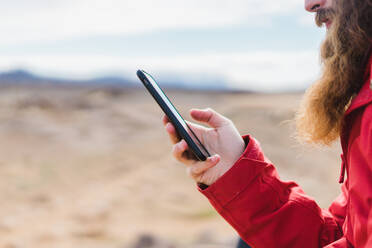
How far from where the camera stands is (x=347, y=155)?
1210 millimetres

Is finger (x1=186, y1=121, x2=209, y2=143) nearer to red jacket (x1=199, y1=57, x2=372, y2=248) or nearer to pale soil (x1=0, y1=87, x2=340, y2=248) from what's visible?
red jacket (x1=199, y1=57, x2=372, y2=248)

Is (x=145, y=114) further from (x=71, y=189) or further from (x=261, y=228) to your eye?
(x=261, y=228)

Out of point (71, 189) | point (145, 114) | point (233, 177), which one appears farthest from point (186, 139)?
point (145, 114)

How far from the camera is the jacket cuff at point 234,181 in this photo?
1.44 m

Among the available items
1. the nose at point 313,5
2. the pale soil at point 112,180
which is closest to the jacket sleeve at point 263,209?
the nose at point 313,5

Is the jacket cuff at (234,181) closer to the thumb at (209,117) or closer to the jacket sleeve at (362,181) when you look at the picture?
the thumb at (209,117)

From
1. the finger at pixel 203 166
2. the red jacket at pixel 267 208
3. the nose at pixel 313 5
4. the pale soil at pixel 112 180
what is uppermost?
the nose at pixel 313 5

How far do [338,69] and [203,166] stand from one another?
0.51m

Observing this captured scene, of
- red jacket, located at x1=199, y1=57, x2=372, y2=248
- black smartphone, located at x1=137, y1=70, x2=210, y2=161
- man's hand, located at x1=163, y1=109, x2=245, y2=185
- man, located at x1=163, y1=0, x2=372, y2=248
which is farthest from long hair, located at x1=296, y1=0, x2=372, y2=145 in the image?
black smartphone, located at x1=137, y1=70, x2=210, y2=161

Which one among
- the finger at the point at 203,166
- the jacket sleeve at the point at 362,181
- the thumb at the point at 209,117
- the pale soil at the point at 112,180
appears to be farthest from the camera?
the pale soil at the point at 112,180

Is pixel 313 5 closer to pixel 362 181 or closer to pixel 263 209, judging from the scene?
pixel 362 181

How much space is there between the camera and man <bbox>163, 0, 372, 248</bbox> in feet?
3.70

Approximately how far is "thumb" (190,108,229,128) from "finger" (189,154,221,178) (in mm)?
208

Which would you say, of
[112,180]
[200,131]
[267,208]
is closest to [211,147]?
[200,131]
